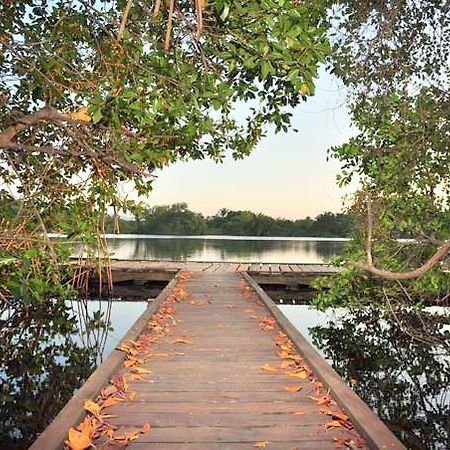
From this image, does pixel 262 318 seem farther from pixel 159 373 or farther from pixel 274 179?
pixel 274 179

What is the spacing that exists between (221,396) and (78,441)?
3.63ft

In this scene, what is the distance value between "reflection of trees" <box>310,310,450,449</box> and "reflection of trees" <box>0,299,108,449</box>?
11.4 feet

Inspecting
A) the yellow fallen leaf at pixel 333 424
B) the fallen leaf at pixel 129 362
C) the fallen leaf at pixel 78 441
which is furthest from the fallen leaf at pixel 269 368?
the fallen leaf at pixel 78 441

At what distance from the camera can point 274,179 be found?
83.8ft

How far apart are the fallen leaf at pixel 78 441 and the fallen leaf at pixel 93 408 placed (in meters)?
0.34

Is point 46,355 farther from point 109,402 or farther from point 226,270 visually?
point 226,270

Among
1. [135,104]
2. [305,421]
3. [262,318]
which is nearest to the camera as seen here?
[305,421]

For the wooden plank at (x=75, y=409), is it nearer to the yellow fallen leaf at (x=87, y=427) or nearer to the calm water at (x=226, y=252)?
the yellow fallen leaf at (x=87, y=427)

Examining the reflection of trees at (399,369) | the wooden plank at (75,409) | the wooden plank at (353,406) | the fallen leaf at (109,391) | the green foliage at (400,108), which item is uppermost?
the green foliage at (400,108)

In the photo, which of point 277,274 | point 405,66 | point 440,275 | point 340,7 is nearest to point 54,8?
point 340,7

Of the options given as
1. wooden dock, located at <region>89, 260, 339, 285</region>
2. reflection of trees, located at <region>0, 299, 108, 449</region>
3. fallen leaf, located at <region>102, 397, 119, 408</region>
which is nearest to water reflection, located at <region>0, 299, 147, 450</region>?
reflection of trees, located at <region>0, 299, 108, 449</region>

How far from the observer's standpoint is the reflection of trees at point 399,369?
516cm

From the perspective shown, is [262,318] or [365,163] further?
[262,318]

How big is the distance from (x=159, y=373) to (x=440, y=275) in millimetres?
3407
